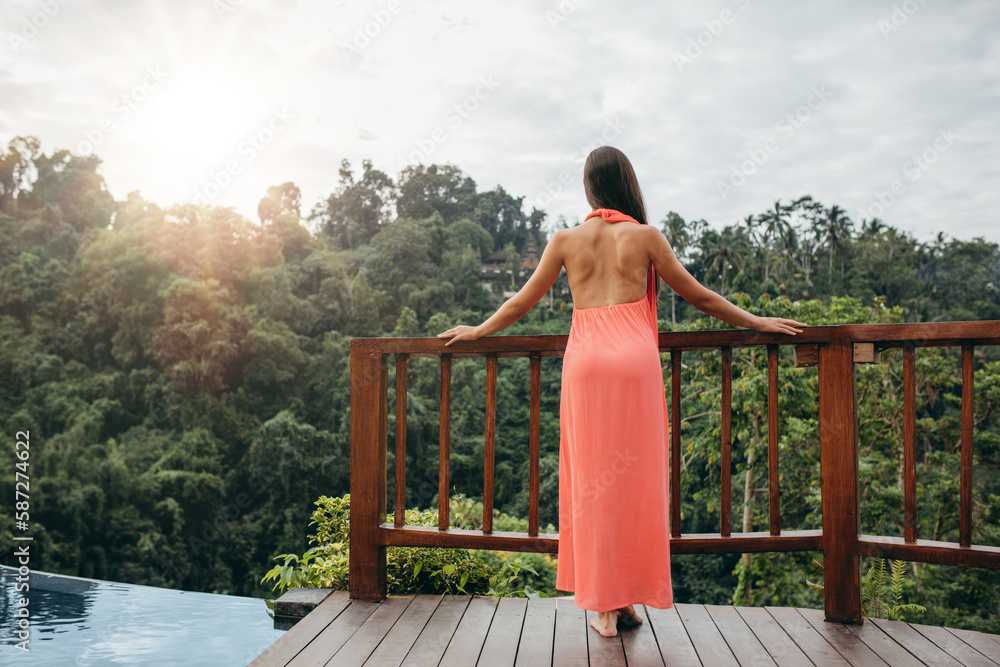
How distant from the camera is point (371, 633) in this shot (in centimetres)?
186

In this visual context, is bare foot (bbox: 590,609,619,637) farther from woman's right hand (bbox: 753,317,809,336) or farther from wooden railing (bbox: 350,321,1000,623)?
woman's right hand (bbox: 753,317,809,336)

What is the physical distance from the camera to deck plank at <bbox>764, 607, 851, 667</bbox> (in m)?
1.66

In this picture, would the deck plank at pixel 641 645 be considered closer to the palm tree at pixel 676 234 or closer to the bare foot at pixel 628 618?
the bare foot at pixel 628 618

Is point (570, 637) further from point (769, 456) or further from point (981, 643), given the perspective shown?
point (981, 643)

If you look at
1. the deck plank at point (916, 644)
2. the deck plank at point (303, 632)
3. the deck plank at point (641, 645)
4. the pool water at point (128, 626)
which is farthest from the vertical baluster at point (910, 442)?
the pool water at point (128, 626)

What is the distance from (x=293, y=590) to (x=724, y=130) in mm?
25520

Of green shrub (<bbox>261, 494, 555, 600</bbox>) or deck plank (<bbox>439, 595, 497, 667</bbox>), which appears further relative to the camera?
green shrub (<bbox>261, 494, 555, 600</bbox>)

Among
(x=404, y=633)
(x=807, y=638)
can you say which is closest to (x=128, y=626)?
(x=404, y=633)

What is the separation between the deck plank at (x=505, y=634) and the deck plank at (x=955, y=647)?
1.14 m

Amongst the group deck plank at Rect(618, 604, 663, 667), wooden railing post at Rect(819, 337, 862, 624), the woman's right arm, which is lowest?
deck plank at Rect(618, 604, 663, 667)

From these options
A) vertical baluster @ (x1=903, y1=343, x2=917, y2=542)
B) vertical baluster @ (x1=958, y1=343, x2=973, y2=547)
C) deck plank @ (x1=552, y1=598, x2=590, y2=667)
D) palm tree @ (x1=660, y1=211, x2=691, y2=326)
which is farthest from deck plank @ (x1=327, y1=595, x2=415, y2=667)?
palm tree @ (x1=660, y1=211, x2=691, y2=326)

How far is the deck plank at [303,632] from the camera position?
1.68 m

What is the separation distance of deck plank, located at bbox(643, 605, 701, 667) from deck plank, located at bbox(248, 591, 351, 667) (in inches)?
38.3

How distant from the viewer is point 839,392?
1938 mm
